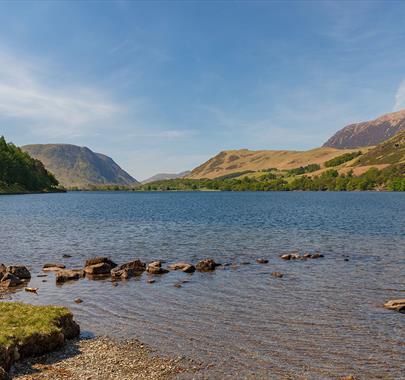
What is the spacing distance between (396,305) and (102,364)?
22153 mm

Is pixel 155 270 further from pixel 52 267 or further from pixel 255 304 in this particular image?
pixel 255 304

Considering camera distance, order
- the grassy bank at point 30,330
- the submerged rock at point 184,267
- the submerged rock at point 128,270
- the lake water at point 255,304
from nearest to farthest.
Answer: the grassy bank at point 30,330
the lake water at point 255,304
the submerged rock at point 128,270
the submerged rock at point 184,267

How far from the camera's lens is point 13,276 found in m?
39.2

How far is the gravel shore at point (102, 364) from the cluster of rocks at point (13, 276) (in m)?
18.6

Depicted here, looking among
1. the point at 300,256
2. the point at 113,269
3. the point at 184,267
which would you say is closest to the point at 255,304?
the point at 184,267

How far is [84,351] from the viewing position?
72.8ft

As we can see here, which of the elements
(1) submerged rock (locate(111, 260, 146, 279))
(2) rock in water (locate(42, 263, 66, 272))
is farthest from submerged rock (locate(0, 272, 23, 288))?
(1) submerged rock (locate(111, 260, 146, 279))

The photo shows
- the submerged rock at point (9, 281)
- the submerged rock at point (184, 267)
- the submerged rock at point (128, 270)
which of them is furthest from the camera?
the submerged rock at point (184, 267)

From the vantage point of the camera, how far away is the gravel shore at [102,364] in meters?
18.9

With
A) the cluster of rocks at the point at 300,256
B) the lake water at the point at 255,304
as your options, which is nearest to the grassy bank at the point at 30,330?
the lake water at the point at 255,304

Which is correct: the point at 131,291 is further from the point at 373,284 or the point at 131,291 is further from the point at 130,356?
the point at 373,284

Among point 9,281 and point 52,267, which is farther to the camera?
point 52,267

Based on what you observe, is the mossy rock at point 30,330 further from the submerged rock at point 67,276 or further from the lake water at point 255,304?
the submerged rock at point 67,276

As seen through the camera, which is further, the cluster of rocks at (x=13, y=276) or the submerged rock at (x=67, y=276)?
the submerged rock at (x=67, y=276)
